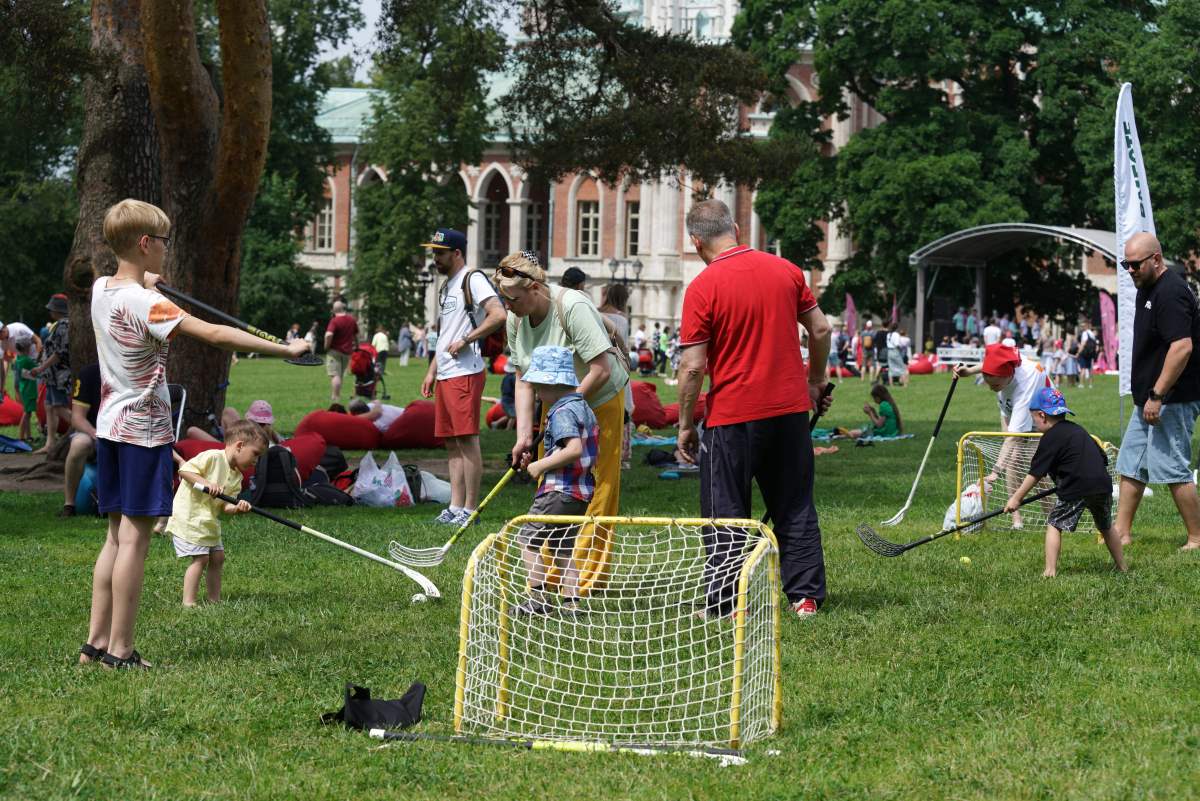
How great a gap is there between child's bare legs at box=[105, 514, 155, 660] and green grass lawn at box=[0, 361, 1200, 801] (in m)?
0.19

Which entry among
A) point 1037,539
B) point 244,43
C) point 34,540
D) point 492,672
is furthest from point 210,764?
point 244,43

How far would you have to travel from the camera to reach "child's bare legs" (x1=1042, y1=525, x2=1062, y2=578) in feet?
28.7

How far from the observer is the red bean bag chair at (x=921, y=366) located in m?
43.9

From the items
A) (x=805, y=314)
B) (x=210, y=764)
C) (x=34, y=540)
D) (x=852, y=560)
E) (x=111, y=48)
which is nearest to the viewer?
(x=210, y=764)

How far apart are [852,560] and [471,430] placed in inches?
116

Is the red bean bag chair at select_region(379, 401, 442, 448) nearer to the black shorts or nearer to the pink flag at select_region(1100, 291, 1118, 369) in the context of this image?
the black shorts

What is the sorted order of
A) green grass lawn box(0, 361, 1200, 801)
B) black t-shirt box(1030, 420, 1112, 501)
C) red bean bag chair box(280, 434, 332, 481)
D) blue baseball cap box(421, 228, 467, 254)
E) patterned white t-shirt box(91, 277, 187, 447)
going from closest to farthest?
1. green grass lawn box(0, 361, 1200, 801)
2. patterned white t-shirt box(91, 277, 187, 447)
3. black t-shirt box(1030, 420, 1112, 501)
4. blue baseball cap box(421, 228, 467, 254)
5. red bean bag chair box(280, 434, 332, 481)

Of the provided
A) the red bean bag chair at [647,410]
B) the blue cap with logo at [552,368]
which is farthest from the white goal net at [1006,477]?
the red bean bag chair at [647,410]

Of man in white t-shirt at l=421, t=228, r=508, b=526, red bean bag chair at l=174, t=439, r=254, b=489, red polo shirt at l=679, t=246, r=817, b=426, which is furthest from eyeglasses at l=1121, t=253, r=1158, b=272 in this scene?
red bean bag chair at l=174, t=439, r=254, b=489

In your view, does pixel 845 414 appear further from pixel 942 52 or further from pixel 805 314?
pixel 942 52

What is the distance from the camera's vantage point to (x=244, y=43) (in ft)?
42.1

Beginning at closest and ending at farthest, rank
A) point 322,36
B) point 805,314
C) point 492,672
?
point 492,672 < point 805,314 < point 322,36

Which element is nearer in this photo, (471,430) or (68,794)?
(68,794)

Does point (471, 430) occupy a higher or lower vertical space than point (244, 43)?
lower
